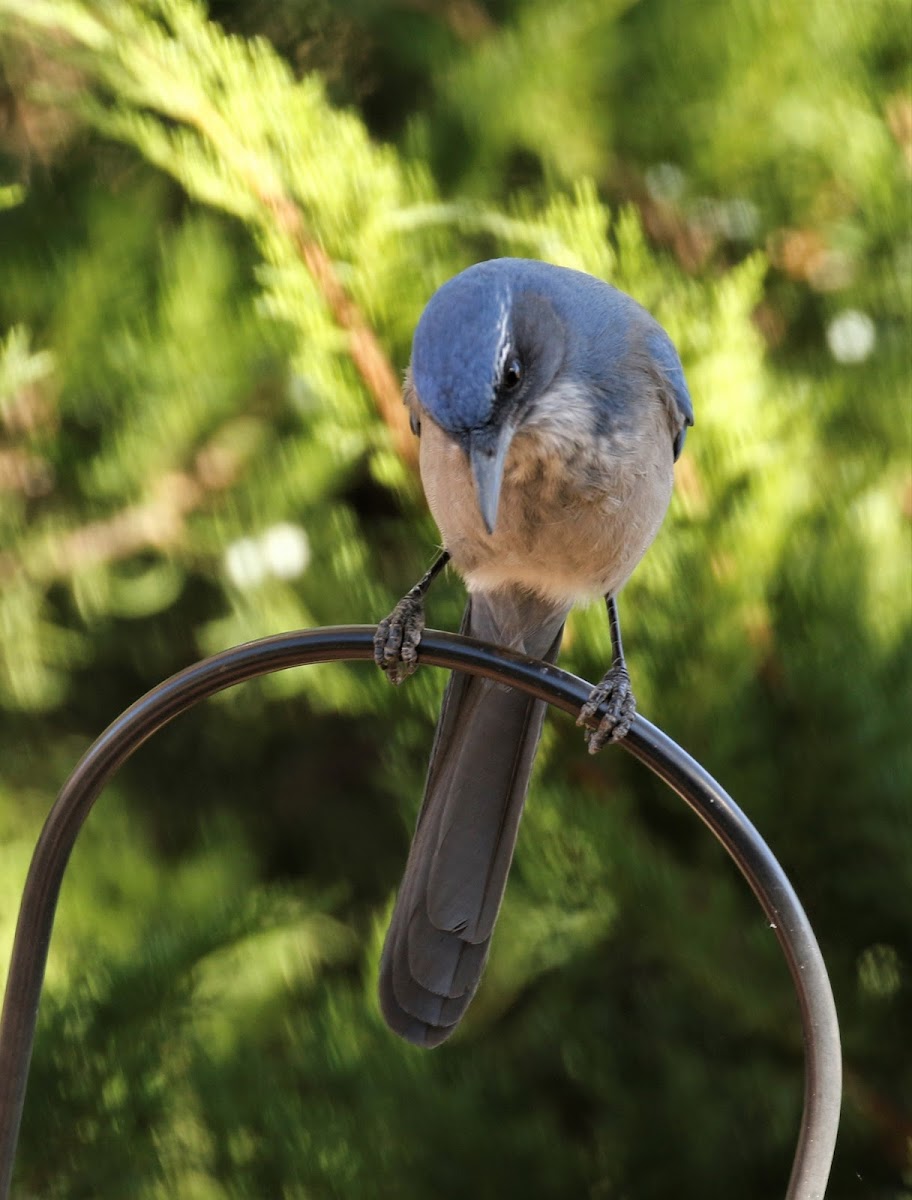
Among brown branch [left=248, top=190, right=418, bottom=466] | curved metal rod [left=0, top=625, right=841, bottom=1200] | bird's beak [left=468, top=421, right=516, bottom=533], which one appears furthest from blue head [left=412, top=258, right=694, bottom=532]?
brown branch [left=248, top=190, right=418, bottom=466]

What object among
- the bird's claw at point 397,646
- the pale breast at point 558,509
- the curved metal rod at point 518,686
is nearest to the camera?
the curved metal rod at point 518,686

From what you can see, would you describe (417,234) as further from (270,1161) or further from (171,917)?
(270,1161)

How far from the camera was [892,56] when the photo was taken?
2375 mm

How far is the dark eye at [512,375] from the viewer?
61.0 inches

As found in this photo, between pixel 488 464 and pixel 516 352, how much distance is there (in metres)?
0.18

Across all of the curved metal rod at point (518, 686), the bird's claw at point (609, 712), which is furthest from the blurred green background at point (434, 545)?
the curved metal rod at point (518, 686)

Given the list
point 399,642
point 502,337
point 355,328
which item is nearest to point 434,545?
point 355,328

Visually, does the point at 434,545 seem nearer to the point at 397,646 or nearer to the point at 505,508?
the point at 505,508

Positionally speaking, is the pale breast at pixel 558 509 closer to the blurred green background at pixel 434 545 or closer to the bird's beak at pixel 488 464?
the bird's beak at pixel 488 464

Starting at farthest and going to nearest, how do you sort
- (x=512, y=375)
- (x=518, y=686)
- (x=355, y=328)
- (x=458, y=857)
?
(x=355, y=328) → (x=458, y=857) → (x=512, y=375) → (x=518, y=686)

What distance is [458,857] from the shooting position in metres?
1.73

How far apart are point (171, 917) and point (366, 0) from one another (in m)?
1.72

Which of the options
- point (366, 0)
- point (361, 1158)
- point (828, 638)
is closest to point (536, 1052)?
point (361, 1158)

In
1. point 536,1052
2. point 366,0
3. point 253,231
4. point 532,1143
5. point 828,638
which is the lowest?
point 532,1143
